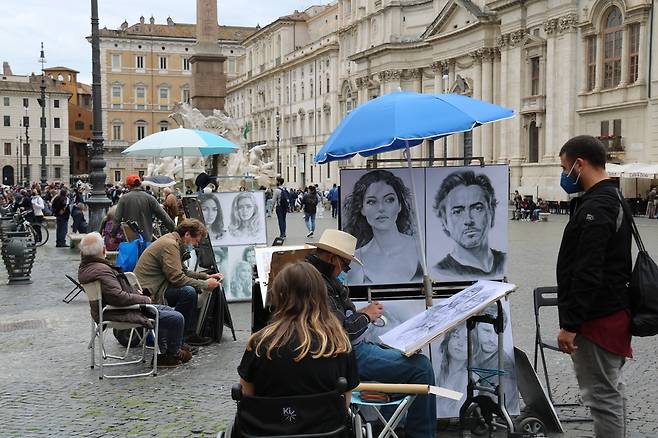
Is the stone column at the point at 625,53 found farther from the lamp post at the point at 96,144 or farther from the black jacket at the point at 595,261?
the black jacket at the point at 595,261

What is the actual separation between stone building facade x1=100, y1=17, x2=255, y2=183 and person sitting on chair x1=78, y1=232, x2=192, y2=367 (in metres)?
95.4

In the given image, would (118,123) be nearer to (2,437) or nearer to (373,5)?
(373,5)

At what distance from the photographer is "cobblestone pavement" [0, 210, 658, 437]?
6.04 m

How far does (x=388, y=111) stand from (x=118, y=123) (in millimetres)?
103910

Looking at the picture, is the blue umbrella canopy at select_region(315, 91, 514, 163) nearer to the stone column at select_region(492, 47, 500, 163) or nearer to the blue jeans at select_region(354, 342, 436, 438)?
the blue jeans at select_region(354, 342, 436, 438)

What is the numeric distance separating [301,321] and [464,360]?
258cm

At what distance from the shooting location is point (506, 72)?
45844 millimetres

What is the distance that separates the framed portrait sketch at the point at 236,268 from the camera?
1179 cm

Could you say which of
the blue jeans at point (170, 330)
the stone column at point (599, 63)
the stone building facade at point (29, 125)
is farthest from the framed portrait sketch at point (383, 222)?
the stone building facade at point (29, 125)

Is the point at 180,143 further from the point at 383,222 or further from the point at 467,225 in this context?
the point at 467,225

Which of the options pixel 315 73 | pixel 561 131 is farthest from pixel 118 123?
pixel 561 131

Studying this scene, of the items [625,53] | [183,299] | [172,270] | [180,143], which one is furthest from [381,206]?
[625,53]

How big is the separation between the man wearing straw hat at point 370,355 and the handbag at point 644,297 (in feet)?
4.28

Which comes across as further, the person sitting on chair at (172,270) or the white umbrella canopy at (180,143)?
the white umbrella canopy at (180,143)
